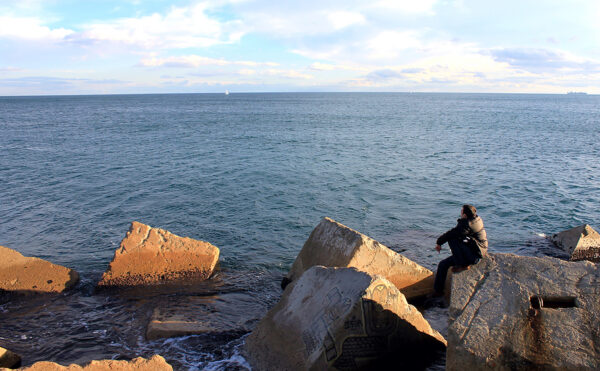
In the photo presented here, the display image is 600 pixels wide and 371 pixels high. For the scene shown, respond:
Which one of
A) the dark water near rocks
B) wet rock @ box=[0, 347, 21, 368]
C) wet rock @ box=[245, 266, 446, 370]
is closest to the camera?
wet rock @ box=[245, 266, 446, 370]

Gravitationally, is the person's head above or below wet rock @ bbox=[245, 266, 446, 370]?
above

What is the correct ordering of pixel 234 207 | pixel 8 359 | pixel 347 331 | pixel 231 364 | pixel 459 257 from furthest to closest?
pixel 234 207, pixel 459 257, pixel 231 364, pixel 8 359, pixel 347 331

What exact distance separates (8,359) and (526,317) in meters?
7.56

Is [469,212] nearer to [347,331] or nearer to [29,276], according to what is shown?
[347,331]

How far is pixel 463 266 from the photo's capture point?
7.38m

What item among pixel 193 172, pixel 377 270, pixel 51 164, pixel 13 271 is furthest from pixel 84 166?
pixel 377 270

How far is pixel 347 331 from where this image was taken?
5.92 m

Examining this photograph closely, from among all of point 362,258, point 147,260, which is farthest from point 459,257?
point 147,260

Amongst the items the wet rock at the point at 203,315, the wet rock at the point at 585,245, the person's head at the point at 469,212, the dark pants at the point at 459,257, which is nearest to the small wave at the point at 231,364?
the wet rock at the point at 203,315

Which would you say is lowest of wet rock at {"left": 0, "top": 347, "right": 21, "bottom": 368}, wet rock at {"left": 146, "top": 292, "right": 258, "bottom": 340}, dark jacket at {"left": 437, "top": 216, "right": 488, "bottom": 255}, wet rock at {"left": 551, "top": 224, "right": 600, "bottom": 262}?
wet rock at {"left": 146, "top": 292, "right": 258, "bottom": 340}

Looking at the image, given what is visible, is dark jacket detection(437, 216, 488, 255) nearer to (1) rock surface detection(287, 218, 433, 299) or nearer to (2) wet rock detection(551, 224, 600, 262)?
(1) rock surface detection(287, 218, 433, 299)

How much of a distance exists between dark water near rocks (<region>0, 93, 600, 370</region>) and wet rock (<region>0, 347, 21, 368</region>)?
56 centimetres

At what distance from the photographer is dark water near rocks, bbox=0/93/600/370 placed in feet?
27.4

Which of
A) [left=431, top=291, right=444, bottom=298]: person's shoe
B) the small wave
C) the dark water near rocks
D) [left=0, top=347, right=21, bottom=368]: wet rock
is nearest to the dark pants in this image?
[left=431, top=291, right=444, bottom=298]: person's shoe
